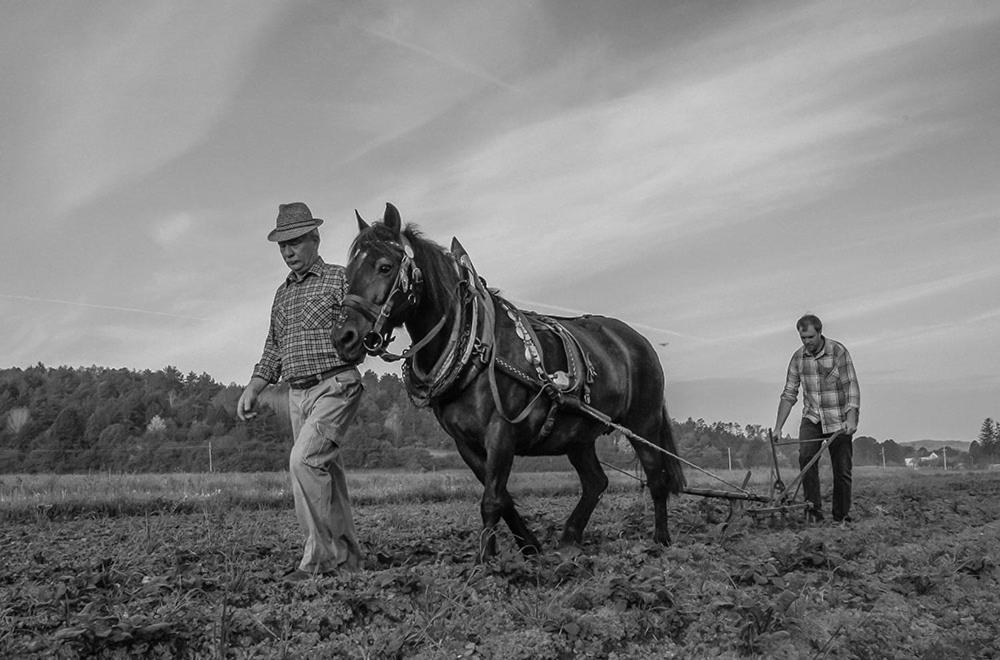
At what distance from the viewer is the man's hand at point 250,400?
5.87m

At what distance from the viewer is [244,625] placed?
158 inches

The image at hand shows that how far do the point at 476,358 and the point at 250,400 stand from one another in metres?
1.52

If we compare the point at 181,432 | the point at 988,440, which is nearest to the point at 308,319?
the point at 181,432

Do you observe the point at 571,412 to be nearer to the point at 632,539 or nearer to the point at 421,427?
the point at 632,539

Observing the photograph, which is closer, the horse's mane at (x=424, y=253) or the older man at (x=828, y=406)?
the horse's mane at (x=424, y=253)

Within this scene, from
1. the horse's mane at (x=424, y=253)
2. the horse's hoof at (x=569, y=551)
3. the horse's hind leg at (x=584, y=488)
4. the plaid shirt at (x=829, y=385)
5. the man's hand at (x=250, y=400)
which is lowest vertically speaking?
the horse's hoof at (x=569, y=551)

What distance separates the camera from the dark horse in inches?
217

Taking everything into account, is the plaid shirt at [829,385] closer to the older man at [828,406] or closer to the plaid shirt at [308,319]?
the older man at [828,406]

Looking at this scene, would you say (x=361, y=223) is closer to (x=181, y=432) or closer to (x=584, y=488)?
(x=584, y=488)

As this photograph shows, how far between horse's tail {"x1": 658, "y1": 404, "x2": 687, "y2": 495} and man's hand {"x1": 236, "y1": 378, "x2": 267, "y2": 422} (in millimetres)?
3587

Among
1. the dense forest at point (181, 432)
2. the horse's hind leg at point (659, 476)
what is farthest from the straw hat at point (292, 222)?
the dense forest at point (181, 432)

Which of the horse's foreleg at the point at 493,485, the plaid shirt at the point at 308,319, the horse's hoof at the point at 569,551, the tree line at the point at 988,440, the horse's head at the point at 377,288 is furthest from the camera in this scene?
the tree line at the point at 988,440

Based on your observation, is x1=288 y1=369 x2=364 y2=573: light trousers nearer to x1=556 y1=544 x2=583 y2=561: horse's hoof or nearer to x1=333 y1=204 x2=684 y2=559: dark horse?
x1=333 y1=204 x2=684 y2=559: dark horse

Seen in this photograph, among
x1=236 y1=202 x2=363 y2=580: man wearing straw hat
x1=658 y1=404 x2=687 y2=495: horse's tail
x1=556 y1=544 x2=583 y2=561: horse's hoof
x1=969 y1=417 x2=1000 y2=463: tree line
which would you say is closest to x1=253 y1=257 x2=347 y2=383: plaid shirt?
x1=236 y1=202 x2=363 y2=580: man wearing straw hat
